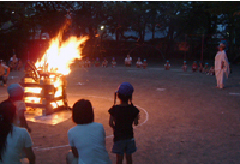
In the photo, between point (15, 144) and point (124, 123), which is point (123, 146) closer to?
point (124, 123)

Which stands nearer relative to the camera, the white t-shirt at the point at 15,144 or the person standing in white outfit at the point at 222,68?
the white t-shirt at the point at 15,144

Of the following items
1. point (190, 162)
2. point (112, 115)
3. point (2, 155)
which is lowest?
point (190, 162)

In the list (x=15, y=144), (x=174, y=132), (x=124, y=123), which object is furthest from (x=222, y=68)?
(x=15, y=144)

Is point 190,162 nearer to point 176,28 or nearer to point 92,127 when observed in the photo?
point 92,127

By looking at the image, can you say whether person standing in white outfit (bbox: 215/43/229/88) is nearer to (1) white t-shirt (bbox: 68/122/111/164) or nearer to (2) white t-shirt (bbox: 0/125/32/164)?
(1) white t-shirt (bbox: 68/122/111/164)

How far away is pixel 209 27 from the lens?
49125 millimetres

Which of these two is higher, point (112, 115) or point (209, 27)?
point (209, 27)

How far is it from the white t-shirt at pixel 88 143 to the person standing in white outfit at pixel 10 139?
0.55 m

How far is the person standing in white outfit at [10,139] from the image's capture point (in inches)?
125

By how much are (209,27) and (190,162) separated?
1878 inches

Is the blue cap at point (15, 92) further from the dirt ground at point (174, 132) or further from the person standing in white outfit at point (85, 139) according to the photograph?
the person standing in white outfit at point (85, 139)

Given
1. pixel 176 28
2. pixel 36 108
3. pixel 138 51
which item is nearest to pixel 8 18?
pixel 138 51

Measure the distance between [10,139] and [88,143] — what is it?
35.9 inches

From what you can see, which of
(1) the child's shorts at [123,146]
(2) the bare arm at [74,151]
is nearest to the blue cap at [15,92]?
(2) the bare arm at [74,151]
